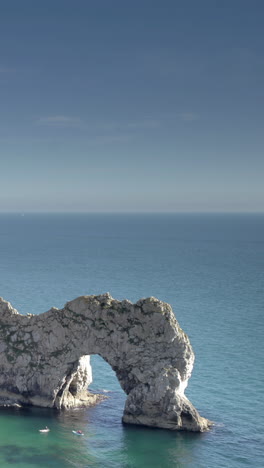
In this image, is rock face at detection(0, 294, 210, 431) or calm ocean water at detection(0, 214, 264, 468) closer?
calm ocean water at detection(0, 214, 264, 468)

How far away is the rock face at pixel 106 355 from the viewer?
48.6 metres

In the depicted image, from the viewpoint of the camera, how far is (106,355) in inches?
2015

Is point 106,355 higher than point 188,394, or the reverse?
point 106,355

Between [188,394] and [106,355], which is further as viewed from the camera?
[188,394]

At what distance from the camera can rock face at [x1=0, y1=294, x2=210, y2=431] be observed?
159 feet

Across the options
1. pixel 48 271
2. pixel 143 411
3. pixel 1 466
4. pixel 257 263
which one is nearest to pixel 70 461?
pixel 1 466

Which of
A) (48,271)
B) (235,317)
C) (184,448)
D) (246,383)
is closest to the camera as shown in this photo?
(184,448)

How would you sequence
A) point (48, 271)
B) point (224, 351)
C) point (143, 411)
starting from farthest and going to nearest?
point (48, 271), point (224, 351), point (143, 411)

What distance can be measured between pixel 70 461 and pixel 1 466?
5090mm

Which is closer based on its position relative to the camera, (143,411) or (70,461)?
(70,461)

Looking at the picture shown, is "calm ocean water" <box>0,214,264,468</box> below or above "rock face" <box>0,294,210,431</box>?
below

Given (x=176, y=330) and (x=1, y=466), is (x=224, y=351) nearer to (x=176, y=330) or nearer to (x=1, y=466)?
(x=176, y=330)

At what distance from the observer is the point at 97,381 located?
208ft

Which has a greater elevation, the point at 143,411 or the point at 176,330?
the point at 176,330
